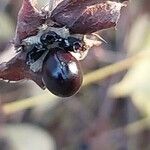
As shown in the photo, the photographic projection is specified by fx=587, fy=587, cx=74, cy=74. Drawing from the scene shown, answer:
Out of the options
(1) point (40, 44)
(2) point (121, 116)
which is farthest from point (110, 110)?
(1) point (40, 44)

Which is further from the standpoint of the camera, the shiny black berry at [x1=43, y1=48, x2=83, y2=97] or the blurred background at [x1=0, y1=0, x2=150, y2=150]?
the blurred background at [x1=0, y1=0, x2=150, y2=150]

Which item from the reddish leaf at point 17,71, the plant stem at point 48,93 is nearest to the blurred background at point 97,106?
the plant stem at point 48,93

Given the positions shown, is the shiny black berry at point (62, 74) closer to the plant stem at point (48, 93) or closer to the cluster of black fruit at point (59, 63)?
the cluster of black fruit at point (59, 63)

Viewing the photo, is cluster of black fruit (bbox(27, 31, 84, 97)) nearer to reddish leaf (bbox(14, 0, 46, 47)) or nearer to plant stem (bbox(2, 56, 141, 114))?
reddish leaf (bbox(14, 0, 46, 47))

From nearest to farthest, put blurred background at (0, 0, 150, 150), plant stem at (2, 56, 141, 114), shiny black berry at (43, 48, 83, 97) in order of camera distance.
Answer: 1. shiny black berry at (43, 48, 83, 97)
2. plant stem at (2, 56, 141, 114)
3. blurred background at (0, 0, 150, 150)

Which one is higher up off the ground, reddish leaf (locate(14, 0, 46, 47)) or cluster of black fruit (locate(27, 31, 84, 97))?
reddish leaf (locate(14, 0, 46, 47))

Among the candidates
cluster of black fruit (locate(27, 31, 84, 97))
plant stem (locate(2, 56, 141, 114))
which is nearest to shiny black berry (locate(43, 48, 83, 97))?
cluster of black fruit (locate(27, 31, 84, 97))

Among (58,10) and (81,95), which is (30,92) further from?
(58,10)

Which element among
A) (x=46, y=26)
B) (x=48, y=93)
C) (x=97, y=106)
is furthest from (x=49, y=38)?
(x=97, y=106)
